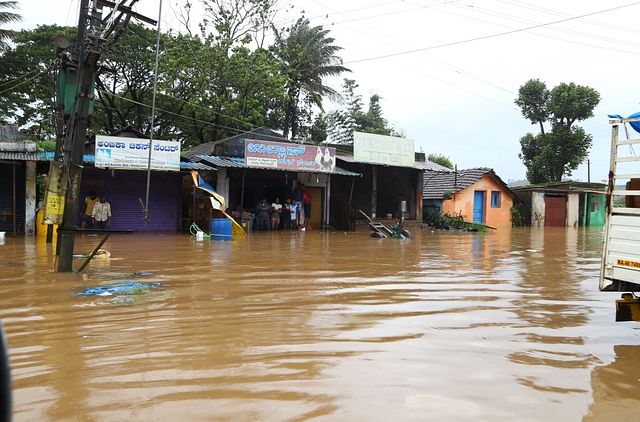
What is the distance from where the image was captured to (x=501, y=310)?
726 centimetres

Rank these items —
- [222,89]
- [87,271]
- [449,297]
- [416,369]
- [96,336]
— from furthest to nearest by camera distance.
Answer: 1. [222,89]
2. [87,271]
3. [449,297]
4. [96,336]
5. [416,369]

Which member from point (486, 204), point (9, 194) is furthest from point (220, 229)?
point (486, 204)

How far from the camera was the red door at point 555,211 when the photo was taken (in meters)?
36.4

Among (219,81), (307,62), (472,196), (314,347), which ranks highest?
(307,62)

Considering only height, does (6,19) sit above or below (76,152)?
above

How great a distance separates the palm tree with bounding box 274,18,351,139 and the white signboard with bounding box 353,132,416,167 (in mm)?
8311


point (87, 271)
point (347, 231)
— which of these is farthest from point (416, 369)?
point (347, 231)

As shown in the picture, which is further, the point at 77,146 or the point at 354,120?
the point at 354,120

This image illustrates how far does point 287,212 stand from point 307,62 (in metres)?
12.3

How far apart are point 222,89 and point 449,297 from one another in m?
22.2

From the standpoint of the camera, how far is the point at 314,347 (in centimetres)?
521

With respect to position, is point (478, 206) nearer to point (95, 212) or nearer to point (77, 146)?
point (95, 212)

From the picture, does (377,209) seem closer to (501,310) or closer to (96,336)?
(501,310)

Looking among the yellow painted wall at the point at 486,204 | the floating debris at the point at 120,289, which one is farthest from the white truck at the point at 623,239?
the yellow painted wall at the point at 486,204
